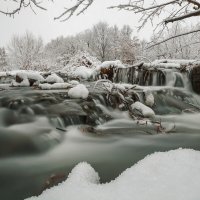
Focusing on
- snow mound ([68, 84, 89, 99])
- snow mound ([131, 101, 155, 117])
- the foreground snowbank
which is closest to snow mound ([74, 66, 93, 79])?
snow mound ([68, 84, 89, 99])

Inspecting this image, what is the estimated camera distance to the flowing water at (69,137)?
9.75 ft

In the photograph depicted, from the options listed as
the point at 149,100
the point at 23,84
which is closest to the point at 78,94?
the point at 149,100

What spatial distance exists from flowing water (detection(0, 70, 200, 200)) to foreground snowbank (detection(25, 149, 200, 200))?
57cm

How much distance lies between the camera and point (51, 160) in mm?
3352

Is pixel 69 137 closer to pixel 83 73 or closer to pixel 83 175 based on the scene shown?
pixel 83 175

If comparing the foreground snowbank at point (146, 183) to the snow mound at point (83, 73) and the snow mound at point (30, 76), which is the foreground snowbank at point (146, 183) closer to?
the snow mound at point (30, 76)

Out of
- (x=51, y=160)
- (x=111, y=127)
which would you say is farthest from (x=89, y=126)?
(x=51, y=160)

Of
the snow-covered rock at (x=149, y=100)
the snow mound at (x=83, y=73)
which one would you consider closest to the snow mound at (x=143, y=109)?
the snow-covered rock at (x=149, y=100)

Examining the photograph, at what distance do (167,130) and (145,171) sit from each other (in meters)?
2.65

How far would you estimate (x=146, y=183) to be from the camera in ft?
6.59

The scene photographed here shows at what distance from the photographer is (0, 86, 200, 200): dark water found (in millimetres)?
2990

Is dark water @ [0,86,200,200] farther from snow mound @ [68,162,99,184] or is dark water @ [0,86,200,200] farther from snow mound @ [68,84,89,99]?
snow mound @ [68,162,99,184]

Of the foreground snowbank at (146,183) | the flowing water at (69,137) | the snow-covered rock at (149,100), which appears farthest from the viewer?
the snow-covered rock at (149,100)

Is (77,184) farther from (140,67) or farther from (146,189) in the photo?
(140,67)
